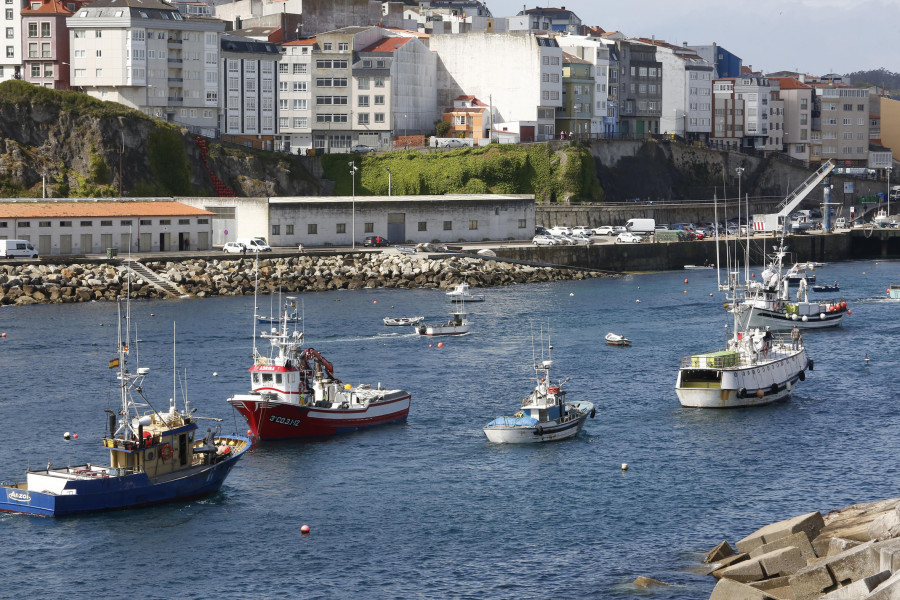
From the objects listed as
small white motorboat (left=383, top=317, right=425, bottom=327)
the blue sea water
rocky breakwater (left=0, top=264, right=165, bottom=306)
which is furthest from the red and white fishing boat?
rocky breakwater (left=0, top=264, right=165, bottom=306)

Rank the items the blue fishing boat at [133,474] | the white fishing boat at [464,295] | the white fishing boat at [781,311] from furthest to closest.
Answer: the white fishing boat at [464,295] < the white fishing boat at [781,311] < the blue fishing boat at [133,474]

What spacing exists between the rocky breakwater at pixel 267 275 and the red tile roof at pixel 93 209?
248 inches

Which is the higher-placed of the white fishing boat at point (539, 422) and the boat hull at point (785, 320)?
the boat hull at point (785, 320)

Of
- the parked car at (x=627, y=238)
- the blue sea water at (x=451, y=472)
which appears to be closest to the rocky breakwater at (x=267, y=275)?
the parked car at (x=627, y=238)

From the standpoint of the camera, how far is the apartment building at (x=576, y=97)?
146 m

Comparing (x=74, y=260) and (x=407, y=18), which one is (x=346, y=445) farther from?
(x=407, y=18)

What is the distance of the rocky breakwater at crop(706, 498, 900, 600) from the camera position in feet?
102

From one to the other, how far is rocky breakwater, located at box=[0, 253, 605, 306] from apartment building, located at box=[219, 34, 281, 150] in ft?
111

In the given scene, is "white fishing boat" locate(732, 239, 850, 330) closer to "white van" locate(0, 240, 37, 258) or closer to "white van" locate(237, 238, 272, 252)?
"white van" locate(237, 238, 272, 252)

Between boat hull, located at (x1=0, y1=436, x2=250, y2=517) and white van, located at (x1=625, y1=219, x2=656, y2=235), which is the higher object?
white van, located at (x1=625, y1=219, x2=656, y2=235)

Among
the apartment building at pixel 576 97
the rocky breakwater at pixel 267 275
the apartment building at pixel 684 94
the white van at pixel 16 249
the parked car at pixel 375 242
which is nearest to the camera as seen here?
the rocky breakwater at pixel 267 275

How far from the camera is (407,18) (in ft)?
573

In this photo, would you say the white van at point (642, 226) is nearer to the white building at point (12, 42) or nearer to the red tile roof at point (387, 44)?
the red tile roof at point (387, 44)

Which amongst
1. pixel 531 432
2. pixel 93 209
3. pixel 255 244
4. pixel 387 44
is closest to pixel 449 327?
pixel 531 432
